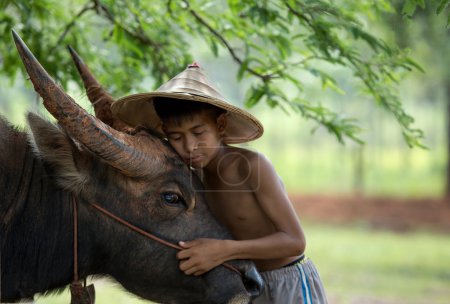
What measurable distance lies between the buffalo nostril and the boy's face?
2.38 feet

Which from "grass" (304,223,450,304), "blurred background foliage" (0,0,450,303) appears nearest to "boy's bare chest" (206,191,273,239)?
"blurred background foliage" (0,0,450,303)

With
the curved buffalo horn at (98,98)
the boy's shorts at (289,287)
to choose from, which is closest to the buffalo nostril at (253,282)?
the boy's shorts at (289,287)

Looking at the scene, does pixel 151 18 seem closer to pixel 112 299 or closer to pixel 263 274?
pixel 263 274

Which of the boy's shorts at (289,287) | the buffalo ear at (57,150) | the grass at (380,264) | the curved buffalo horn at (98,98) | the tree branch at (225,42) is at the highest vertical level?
the tree branch at (225,42)

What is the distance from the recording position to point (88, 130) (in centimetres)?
359

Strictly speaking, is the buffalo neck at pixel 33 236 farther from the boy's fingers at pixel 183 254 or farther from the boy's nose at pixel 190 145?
the boy's nose at pixel 190 145

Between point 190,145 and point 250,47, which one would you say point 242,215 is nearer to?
point 190,145

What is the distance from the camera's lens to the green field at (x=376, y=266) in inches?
442

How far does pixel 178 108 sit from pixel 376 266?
10.8 metres

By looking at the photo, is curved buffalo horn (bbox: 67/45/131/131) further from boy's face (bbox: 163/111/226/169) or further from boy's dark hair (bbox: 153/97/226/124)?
boy's face (bbox: 163/111/226/169)

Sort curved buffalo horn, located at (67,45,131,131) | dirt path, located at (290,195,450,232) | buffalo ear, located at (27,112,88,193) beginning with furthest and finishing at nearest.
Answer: dirt path, located at (290,195,450,232) < curved buffalo horn, located at (67,45,131,131) < buffalo ear, located at (27,112,88,193)

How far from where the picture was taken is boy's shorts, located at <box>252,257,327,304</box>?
4.33 m

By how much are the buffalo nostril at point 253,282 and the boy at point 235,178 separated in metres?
0.10

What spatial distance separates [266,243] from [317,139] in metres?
41.5
